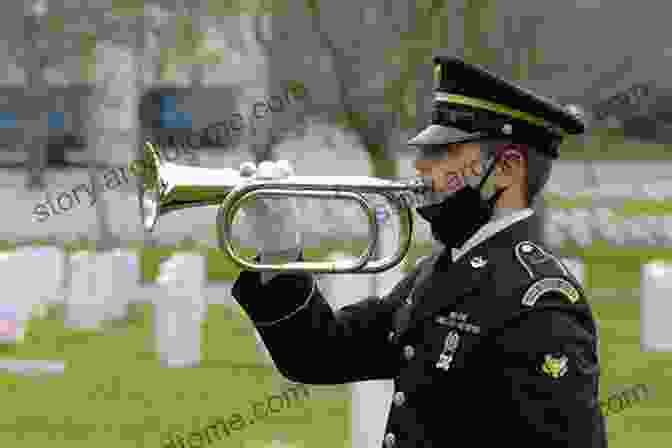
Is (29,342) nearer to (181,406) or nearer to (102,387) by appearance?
(102,387)

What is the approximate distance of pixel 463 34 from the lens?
45.9ft

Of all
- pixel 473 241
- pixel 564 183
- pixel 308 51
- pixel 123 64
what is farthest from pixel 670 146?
pixel 473 241

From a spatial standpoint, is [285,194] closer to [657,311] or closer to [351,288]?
[351,288]

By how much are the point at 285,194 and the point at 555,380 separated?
0.89 meters

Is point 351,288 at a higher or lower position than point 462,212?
lower

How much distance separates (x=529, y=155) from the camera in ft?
11.9

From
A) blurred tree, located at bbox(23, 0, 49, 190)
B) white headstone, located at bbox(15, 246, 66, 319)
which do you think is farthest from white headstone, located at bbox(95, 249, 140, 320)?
blurred tree, located at bbox(23, 0, 49, 190)

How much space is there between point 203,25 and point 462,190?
1551 cm

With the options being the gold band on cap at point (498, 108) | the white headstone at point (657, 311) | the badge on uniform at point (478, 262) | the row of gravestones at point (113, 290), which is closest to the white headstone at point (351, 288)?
the row of gravestones at point (113, 290)

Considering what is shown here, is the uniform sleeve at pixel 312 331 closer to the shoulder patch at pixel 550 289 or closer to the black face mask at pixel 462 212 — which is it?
the black face mask at pixel 462 212

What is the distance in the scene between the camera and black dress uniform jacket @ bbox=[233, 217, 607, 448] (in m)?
3.26

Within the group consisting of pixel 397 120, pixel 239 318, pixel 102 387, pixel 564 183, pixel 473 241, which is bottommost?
pixel 564 183

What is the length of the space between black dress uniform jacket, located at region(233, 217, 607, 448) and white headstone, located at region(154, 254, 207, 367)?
8.63m

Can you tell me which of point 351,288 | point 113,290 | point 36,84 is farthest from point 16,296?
point 36,84
